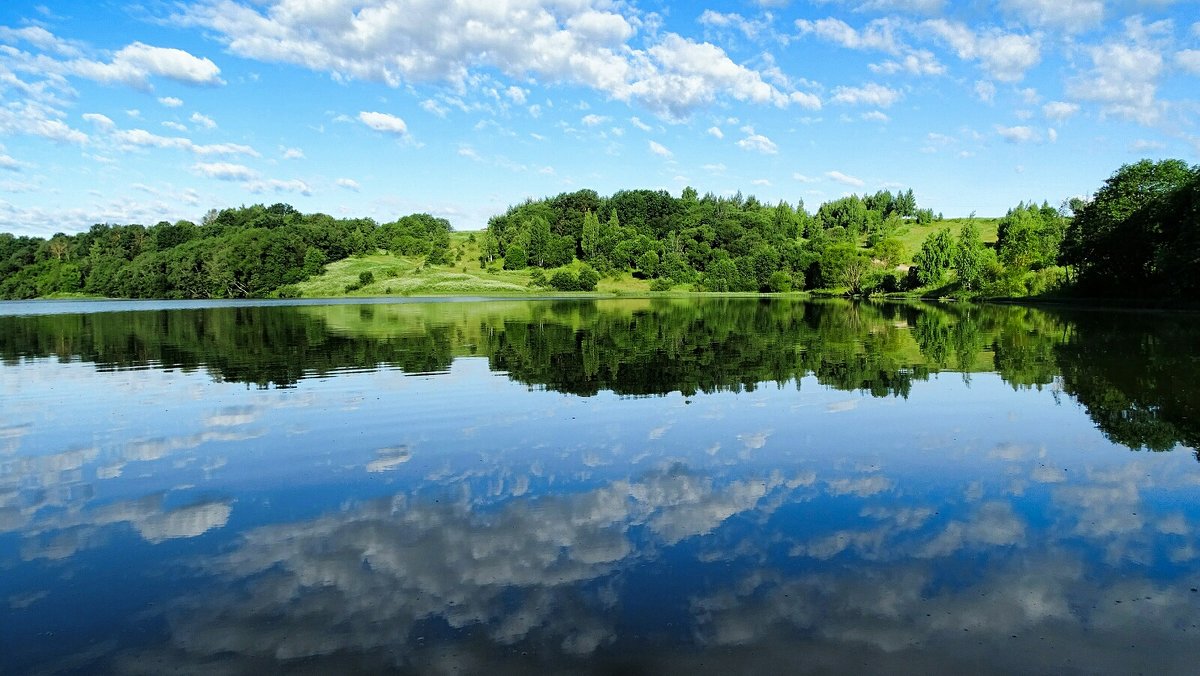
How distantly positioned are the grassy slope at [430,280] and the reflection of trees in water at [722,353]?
102317 millimetres

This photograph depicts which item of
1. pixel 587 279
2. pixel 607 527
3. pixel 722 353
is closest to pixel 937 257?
pixel 587 279

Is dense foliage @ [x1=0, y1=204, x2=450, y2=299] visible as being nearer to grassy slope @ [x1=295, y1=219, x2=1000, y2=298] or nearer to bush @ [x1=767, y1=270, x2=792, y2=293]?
grassy slope @ [x1=295, y1=219, x2=1000, y2=298]

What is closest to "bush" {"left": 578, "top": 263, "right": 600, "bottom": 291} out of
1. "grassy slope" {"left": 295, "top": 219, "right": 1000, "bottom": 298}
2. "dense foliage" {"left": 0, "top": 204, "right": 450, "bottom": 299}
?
"grassy slope" {"left": 295, "top": 219, "right": 1000, "bottom": 298}

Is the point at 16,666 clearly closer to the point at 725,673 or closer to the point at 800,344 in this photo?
the point at 725,673

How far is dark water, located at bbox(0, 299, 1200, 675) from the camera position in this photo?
23.9 ft

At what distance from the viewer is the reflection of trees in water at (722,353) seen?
23844 mm

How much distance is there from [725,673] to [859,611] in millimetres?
2152

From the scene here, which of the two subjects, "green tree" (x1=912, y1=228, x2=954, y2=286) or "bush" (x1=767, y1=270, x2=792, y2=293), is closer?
"green tree" (x1=912, y1=228, x2=954, y2=286)

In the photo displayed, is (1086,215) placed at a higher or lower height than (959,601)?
higher

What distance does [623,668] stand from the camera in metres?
6.79

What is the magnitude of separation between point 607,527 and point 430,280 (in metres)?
165

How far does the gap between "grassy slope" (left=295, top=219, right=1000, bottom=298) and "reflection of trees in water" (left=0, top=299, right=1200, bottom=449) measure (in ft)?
336

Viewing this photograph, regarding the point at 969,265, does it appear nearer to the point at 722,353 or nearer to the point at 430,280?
the point at 722,353

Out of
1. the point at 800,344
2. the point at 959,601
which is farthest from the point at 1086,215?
the point at 959,601
